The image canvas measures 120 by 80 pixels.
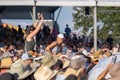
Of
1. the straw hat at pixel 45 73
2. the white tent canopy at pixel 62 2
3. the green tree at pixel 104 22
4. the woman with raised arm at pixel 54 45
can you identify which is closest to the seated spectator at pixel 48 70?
the straw hat at pixel 45 73

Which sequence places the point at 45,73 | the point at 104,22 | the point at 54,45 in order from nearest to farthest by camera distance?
the point at 45,73 < the point at 54,45 < the point at 104,22

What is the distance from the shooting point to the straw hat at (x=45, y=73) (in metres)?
6.85

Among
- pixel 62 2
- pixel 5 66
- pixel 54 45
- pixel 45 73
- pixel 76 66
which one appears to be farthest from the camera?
pixel 62 2

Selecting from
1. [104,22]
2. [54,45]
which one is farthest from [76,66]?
[104,22]

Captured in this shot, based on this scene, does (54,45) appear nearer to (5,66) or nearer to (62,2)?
(5,66)

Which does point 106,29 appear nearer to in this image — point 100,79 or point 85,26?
point 85,26

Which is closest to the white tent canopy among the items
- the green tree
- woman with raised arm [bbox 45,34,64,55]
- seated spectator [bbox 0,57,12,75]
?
woman with raised arm [bbox 45,34,64,55]

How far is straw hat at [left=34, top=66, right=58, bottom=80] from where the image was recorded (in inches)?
270

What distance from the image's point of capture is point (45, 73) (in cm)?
697

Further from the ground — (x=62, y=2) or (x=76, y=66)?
(x=62, y=2)

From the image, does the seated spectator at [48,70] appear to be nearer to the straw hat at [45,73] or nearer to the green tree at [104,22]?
the straw hat at [45,73]

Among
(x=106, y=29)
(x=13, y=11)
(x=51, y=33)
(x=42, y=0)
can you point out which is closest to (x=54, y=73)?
(x=42, y=0)

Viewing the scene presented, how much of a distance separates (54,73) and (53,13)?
27.6 metres

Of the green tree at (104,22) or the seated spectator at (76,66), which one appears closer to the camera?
the seated spectator at (76,66)
